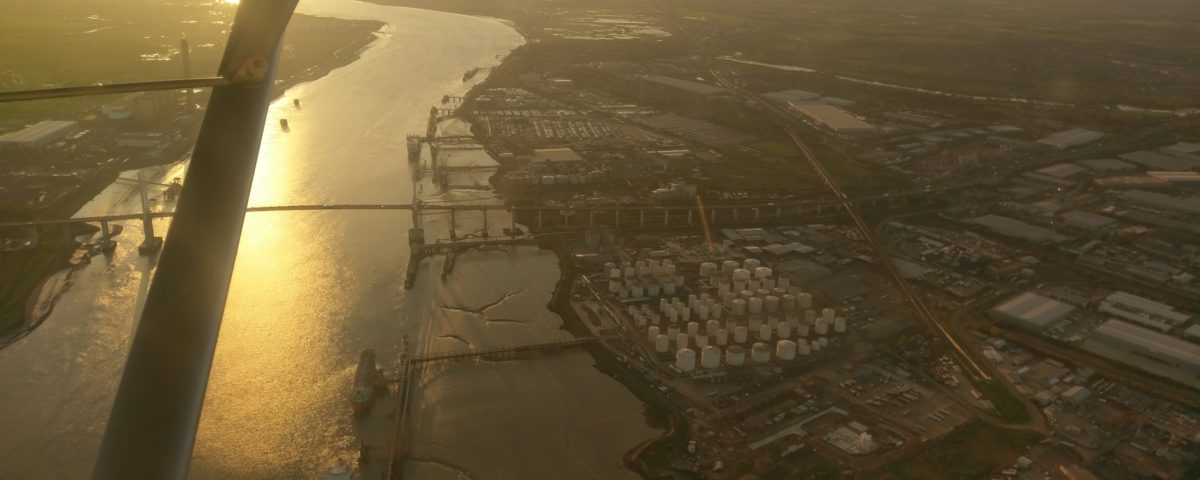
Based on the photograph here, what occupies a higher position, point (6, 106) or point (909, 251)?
point (6, 106)

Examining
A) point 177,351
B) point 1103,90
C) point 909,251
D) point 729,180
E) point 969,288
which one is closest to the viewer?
point 177,351

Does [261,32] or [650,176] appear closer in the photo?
[261,32]

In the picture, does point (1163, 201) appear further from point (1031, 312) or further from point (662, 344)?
point (662, 344)

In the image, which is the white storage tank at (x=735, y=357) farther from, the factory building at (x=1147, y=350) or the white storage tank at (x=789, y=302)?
the factory building at (x=1147, y=350)

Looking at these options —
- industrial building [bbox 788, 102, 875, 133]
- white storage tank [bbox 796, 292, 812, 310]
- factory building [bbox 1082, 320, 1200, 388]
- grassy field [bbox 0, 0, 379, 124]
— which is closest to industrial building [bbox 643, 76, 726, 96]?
industrial building [bbox 788, 102, 875, 133]

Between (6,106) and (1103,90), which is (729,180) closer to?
(6,106)

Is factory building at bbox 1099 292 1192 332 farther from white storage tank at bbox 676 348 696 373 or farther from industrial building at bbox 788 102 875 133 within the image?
industrial building at bbox 788 102 875 133

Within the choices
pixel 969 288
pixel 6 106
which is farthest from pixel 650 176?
pixel 6 106
